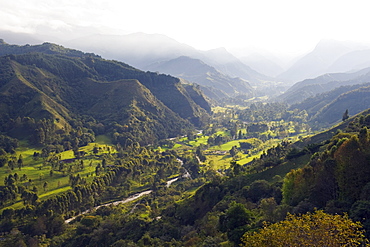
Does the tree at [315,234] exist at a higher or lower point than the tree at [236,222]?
higher

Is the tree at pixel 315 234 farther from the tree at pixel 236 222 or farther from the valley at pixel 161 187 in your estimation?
the tree at pixel 236 222

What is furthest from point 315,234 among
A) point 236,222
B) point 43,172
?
point 43,172

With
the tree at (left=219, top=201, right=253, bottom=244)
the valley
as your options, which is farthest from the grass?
the tree at (left=219, top=201, right=253, bottom=244)

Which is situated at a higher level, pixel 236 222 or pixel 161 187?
pixel 236 222

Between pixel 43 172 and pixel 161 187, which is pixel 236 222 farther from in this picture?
pixel 43 172

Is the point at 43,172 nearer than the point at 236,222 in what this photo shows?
No

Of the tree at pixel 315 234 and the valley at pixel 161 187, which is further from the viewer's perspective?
the valley at pixel 161 187

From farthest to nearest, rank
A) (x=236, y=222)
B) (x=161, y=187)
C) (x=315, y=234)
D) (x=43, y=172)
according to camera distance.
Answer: (x=43, y=172)
(x=161, y=187)
(x=236, y=222)
(x=315, y=234)

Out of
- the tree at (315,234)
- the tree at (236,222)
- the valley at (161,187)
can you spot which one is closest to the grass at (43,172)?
the valley at (161,187)

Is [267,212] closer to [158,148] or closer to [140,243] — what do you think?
[140,243]

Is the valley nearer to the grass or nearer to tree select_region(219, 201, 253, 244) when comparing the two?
tree select_region(219, 201, 253, 244)

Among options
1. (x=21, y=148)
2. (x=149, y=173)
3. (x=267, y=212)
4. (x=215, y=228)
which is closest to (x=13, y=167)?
(x=21, y=148)
